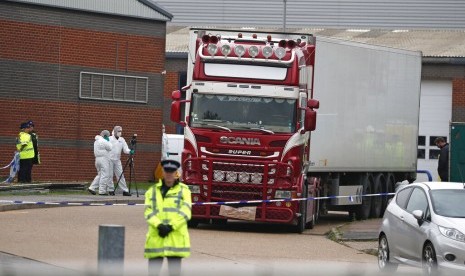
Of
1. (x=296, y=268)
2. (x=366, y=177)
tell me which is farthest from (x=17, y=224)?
(x=296, y=268)

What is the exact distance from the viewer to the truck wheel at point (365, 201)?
1157 inches

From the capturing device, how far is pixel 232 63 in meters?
24.1

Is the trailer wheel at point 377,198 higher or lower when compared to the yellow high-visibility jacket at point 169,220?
lower

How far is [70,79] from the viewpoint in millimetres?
40312

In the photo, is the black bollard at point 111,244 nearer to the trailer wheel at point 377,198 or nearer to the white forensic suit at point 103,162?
the trailer wheel at point 377,198

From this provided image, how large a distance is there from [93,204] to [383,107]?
6995 millimetres

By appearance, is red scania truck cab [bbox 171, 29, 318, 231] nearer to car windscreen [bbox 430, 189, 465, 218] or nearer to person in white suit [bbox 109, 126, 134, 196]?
car windscreen [bbox 430, 189, 465, 218]

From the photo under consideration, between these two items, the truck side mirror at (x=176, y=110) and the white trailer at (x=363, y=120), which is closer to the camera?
the truck side mirror at (x=176, y=110)

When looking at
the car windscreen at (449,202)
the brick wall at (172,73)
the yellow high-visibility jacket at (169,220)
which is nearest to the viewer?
the yellow high-visibility jacket at (169,220)

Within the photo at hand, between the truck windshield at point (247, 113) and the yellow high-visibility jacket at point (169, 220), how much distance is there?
37.5 feet

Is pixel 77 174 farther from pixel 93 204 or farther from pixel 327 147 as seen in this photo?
pixel 327 147

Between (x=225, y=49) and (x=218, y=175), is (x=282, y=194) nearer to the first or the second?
(x=218, y=175)

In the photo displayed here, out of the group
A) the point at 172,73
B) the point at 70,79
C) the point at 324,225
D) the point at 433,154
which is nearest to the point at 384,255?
the point at 324,225

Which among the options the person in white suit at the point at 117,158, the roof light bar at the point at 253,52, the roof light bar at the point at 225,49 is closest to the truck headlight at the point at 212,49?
the roof light bar at the point at 225,49
